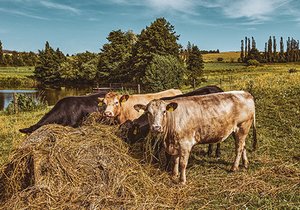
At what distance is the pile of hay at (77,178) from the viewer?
4.34 m

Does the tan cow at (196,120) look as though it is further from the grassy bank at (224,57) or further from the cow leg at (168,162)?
Result: the grassy bank at (224,57)

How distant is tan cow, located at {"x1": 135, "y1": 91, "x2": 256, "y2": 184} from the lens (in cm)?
541

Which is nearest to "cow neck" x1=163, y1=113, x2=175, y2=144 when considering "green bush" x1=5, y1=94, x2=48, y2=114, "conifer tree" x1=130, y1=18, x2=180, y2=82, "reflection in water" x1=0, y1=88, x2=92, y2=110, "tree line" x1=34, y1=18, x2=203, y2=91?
"green bush" x1=5, y1=94, x2=48, y2=114

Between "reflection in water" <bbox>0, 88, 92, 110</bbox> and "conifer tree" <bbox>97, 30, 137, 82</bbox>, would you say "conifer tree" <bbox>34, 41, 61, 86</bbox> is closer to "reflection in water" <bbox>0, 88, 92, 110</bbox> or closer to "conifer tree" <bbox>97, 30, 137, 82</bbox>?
"conifer tree" <bbox>97, 30, 137, 82</bbox>

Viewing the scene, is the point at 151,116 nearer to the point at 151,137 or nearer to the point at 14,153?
the point at 151,137

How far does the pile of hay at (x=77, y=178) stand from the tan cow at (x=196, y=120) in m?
0.76

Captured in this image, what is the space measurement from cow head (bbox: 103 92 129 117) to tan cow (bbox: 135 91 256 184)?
5.08 ft

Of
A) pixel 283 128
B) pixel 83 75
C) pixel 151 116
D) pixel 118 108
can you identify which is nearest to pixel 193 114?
pixel 151 116

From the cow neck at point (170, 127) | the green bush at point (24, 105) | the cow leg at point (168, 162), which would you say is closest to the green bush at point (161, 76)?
the green bush at point (24, 105)

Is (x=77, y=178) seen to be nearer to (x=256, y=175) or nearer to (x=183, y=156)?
(x=183, y=156)

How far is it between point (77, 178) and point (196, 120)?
249 centimetres

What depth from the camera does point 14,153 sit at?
4.91 meters

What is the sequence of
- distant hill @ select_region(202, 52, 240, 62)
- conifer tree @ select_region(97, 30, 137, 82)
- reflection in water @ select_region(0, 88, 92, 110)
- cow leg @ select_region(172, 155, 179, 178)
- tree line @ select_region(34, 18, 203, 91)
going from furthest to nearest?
distant hill @ select_region(202, 52, 240, 62) < conifer tree @ select_region(97, 30, 137, 82) < reflection in water @ select_region(0, 88, 92, 110) < tree line @ select_region(34, 18, 203, 91) < cow leg @ select_region(172, 155, 179, 178)

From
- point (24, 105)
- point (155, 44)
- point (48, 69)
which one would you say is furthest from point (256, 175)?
point (48, 69)
